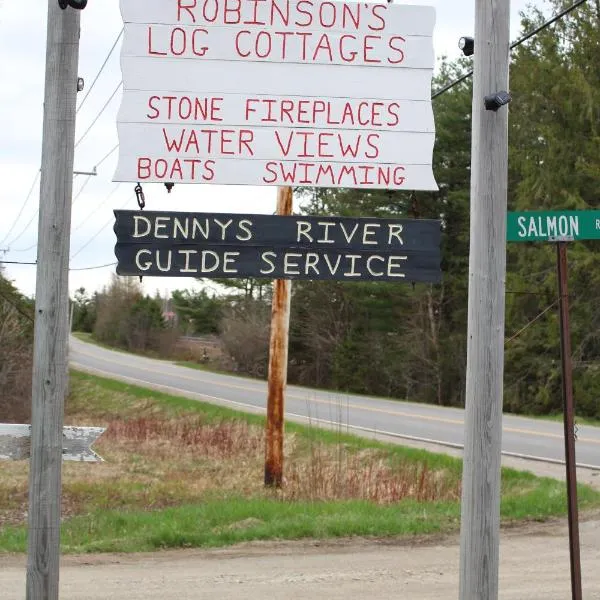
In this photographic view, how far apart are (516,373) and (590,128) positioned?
845 centimetres

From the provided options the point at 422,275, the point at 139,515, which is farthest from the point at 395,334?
the point at 422,275

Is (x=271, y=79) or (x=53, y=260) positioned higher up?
(x=271, y=79)

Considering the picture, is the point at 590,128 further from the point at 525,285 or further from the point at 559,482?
the point at 559,482

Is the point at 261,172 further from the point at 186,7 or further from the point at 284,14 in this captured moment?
the point at 186,7

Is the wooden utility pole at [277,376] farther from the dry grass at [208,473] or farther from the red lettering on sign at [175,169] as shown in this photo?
the red lettering on sign at [175,169]

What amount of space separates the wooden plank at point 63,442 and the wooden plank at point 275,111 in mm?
1797

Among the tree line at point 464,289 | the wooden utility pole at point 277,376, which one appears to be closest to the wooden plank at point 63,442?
the wooden utility pole at point 277,376

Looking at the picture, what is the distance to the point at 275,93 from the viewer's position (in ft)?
20.9

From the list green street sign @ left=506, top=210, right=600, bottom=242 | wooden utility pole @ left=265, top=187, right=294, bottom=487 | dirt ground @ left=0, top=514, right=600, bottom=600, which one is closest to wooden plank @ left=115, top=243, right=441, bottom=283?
green street sign @ left=506, top=210, right=600, bottom=242

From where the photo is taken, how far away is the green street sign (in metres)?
6.40

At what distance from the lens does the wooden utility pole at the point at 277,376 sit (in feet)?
→ 51.0

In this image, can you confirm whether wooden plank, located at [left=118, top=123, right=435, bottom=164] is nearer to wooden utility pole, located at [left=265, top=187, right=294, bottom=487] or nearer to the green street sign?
the green street sign

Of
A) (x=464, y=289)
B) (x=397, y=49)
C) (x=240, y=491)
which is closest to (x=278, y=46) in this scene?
(x=397, y=49)

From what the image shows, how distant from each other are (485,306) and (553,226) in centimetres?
96
